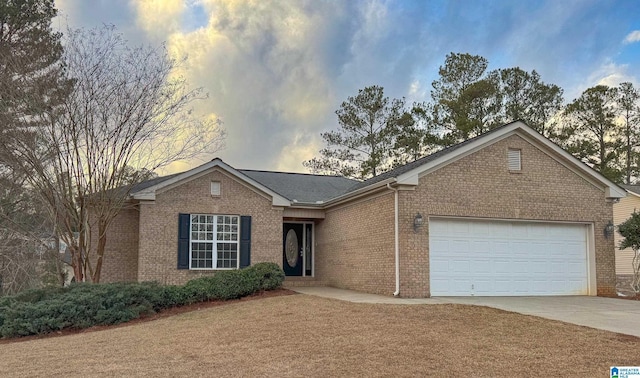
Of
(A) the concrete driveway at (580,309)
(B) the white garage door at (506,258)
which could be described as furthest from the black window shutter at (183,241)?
(A) the concrete driveway at (580,309)

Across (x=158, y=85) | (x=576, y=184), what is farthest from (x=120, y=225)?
(x=576, y=184)

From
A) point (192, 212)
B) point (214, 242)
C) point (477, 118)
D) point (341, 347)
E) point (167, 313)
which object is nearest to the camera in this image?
point (341, 347)

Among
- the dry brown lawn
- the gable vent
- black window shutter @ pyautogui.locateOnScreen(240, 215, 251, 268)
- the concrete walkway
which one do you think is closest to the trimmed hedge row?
the dry brown lawn

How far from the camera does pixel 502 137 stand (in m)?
15.3

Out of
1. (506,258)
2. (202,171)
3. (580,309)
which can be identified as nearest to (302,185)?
(202,171)

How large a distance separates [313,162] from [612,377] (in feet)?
94.8

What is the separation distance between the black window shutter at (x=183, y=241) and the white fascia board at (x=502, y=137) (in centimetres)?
679

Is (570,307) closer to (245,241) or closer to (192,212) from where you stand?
(245,241)

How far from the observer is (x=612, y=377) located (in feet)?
21.1

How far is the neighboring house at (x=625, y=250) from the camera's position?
922 inches

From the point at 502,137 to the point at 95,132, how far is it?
36.8 feet

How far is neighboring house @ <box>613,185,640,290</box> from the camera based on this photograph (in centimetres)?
2342

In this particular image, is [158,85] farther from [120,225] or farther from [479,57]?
[479,57]

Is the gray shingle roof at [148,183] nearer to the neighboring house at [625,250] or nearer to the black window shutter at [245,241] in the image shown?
the black window shutter at [245,241]
